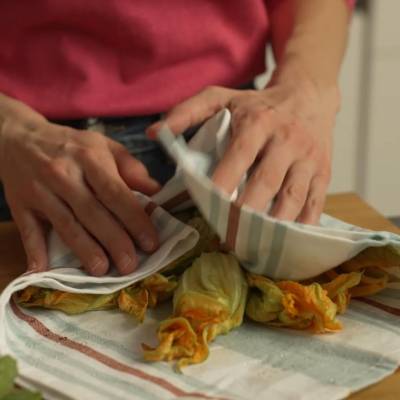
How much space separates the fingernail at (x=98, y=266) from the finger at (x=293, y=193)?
0.47ft

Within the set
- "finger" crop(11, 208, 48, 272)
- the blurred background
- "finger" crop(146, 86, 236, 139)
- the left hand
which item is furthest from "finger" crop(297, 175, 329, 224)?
the blurred background

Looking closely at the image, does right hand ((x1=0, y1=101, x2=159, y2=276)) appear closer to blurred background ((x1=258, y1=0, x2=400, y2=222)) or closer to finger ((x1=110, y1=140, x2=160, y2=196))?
finger ((x1=110, y1=140, x2=160, y2=196))

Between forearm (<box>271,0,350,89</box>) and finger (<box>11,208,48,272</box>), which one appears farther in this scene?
forearm (<box>271,0,350,89</box>)

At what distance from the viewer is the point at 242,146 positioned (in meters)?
0.60

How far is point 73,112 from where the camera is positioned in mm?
779

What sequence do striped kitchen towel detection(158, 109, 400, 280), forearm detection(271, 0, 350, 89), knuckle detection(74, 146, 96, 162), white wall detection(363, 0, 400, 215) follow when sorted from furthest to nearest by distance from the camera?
white wall detection(363, 0, 400, 215)
forearm detection(271, 0, 350, 89)
knuckle detection(74, 146, 96, 162)
striped kitchen towel detection(158, 109, 400, 280)

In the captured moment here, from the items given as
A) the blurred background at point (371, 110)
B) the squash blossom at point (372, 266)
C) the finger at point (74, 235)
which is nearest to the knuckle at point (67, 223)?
the finger at point (74, 235)

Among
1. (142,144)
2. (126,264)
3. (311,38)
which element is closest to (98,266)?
(126,264)

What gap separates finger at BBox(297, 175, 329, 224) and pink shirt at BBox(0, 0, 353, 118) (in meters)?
0.24

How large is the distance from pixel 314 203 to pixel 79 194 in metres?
0.20

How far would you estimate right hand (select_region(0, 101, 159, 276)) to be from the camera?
0.60 meters

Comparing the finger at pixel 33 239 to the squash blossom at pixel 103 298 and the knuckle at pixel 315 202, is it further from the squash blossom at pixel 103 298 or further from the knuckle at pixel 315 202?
the knuckle at pixel 315 202

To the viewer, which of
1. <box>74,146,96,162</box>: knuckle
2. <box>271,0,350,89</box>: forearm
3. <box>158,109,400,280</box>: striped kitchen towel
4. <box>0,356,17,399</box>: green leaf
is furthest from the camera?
<box>271,0,350,89</box>: forearm

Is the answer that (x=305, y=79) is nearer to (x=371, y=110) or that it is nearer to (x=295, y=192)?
(x=295, y=192)
